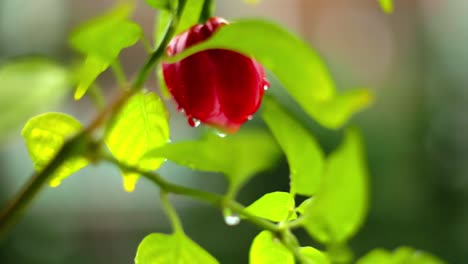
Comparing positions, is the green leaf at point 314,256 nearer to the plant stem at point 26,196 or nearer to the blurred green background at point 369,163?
the plant stem at point 26,196

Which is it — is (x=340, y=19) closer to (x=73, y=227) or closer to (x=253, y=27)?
(x=73, y=227)

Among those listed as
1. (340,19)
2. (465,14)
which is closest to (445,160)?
(465,14)

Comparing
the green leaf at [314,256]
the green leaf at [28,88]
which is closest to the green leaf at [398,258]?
the green leaf at [314,256]

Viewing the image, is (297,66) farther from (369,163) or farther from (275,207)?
(369,163)

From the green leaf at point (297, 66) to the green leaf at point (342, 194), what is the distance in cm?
3

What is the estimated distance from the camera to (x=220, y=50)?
0.27 m

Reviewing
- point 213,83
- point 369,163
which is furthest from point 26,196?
point 369,163

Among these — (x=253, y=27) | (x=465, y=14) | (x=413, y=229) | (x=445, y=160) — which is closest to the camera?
(x=253, y=27)

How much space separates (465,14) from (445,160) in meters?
0.96

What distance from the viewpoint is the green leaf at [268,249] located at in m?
0.24

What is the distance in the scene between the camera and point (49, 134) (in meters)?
0.23

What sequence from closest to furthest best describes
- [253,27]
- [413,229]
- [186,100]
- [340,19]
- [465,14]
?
[253,27] < [186,100] < [413,229] < [465,14] < [340,19]

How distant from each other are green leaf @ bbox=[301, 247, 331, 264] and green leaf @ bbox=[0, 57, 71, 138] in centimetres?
12

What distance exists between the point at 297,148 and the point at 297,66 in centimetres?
6
